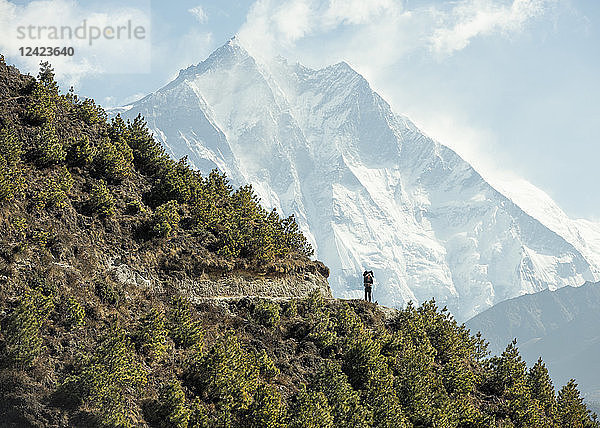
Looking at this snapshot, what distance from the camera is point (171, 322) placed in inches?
748

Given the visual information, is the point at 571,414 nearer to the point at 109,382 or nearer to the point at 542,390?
the point at 542,390

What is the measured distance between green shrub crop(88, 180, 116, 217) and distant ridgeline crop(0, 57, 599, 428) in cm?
5

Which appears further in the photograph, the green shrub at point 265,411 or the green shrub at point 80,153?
the green shrub at point 80,153

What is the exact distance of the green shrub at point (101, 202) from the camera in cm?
2142

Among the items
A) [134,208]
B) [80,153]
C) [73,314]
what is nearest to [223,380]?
[73,314]

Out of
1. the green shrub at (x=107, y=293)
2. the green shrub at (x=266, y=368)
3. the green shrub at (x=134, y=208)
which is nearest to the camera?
the green shrub at (x=107, y=293)

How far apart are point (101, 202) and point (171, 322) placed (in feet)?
18.5

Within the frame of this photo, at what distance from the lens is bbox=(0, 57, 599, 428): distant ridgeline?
595 inches

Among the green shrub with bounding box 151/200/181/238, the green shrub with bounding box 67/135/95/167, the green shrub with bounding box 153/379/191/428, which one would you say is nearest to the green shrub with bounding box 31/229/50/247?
the green shrub with bounding box 151/200/181/238

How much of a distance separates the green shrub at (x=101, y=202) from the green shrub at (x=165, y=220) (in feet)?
5.45

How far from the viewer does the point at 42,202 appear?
Result: 1947cm

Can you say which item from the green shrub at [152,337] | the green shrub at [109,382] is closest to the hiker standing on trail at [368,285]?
the green shrub at [152,337]

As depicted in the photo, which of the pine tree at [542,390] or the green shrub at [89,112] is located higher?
Result: the green shrub at [89,112]

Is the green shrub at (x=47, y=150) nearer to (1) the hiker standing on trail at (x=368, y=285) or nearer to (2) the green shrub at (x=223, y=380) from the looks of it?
(2) the green shrub at (x=223, y=380)
